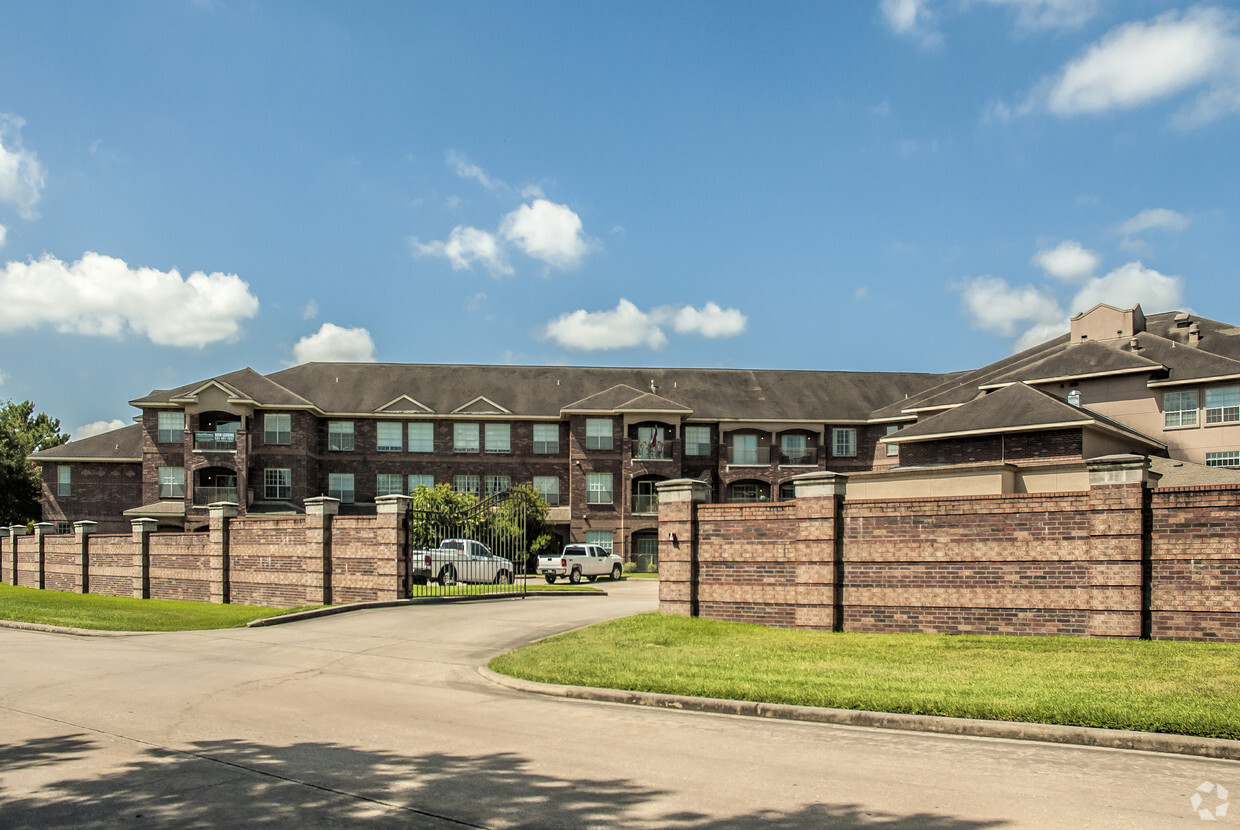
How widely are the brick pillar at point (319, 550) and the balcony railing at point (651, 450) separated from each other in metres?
28.5

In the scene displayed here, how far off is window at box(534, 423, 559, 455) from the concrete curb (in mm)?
41502

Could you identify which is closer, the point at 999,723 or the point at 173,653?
the point at 999,723

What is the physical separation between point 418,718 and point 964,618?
9145 millimetres

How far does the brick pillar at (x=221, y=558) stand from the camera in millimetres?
26562

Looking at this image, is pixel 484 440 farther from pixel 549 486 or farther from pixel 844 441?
pixel 844 441

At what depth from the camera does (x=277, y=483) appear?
50.6 metres

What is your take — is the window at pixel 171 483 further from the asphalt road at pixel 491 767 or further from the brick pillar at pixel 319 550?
the asphalt road at pixel 491 767

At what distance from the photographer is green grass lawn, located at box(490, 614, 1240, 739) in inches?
374

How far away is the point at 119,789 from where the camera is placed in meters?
7.10

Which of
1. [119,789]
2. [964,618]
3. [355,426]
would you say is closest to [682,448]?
[355,426]

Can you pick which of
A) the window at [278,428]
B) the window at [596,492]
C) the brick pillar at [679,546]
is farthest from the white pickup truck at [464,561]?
the window at [278,428]

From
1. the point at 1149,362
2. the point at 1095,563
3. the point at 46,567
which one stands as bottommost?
the point at 46,567

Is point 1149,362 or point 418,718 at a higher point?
point 1149,362

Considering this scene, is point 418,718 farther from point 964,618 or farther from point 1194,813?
point 964,618
